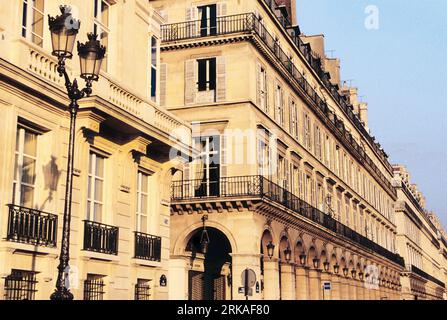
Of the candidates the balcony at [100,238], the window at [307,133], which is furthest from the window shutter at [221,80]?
the balcony at [100,238]

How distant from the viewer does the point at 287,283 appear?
1328 inches

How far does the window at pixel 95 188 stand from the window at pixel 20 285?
106 inches

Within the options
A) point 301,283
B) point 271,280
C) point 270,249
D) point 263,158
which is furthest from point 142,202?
point 301,283

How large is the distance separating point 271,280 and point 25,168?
18079mm

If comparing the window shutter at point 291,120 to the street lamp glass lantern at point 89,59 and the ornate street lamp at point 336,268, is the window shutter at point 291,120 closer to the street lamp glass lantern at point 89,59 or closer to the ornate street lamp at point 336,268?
the ornate street lamp at point 336,268

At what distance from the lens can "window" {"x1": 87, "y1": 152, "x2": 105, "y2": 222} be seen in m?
16.8

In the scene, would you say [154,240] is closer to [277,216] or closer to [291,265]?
[277,216]

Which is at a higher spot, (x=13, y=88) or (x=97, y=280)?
(x=13, y=88)

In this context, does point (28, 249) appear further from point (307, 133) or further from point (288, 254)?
point (307, 133)

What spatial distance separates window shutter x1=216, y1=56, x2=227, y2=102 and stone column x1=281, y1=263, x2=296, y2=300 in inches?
352
